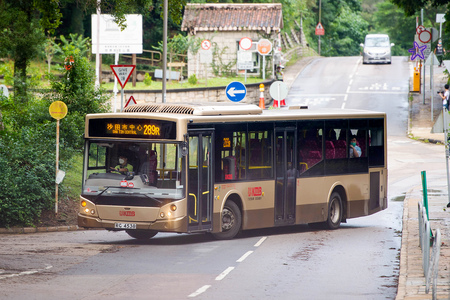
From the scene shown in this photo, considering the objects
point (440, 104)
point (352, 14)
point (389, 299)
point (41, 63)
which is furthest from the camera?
point (352, 14)

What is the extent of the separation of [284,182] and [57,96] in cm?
1045

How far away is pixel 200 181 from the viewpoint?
15719 mm

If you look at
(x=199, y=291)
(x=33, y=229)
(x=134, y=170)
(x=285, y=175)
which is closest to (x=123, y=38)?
(x=33, y=229)

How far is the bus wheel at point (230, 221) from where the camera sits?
1651cm

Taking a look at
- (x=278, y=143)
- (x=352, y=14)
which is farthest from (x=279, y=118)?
(x=352, y=14)

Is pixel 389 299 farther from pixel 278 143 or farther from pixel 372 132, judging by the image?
pixel 372 132

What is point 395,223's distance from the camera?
68.0 ft

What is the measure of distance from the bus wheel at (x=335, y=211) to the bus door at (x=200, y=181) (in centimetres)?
427

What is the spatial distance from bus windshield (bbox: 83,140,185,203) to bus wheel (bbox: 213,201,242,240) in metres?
1.50

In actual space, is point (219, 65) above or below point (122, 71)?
above

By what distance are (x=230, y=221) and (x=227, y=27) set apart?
130 ft

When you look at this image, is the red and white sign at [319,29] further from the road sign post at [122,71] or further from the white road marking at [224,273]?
the white road marking at [224,273]

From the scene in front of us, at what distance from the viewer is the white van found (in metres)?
64.5

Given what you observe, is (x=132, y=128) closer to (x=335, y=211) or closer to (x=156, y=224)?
(x=156, y=224)
